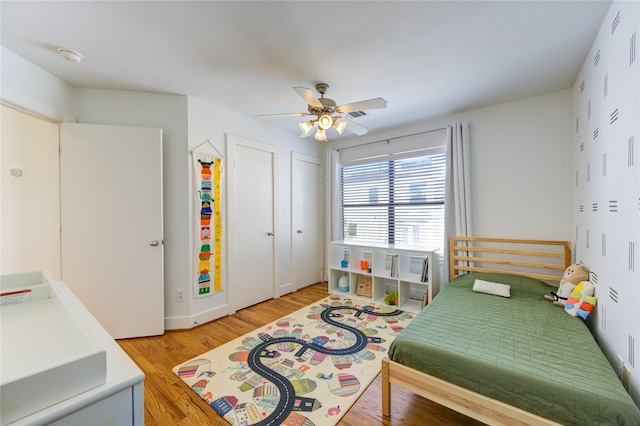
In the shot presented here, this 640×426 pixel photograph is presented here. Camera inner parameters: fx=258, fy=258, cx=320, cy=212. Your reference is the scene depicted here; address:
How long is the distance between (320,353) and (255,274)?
155 cm

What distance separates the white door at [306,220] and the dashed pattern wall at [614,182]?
3218 millimetres

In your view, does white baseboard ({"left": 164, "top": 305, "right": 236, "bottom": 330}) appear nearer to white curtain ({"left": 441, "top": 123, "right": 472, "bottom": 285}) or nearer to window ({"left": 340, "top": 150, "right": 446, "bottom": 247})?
window ({"left": 340, "top": 150, "right": 446, "bottom": 247})

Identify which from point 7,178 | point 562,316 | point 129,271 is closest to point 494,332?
point 562,316

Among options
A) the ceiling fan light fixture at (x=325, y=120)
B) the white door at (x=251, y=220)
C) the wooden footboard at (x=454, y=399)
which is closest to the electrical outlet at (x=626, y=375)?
the wooden footboard at (x=454, y=399)

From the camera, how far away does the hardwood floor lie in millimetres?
1569

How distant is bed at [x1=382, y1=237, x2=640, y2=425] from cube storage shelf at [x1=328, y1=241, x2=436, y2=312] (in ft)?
2.86

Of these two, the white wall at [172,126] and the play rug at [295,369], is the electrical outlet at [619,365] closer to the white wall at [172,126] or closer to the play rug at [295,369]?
the play rug at [295,369]

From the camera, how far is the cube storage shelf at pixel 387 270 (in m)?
3.23

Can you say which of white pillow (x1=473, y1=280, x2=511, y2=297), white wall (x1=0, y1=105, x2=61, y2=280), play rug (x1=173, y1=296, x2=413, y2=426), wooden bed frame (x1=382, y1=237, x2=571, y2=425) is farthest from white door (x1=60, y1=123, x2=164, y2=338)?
white pillow (x1=473, y1=280, x2=511, y2=297)

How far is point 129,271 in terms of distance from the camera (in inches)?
101

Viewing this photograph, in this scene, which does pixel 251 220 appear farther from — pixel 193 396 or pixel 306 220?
pixel 193 396

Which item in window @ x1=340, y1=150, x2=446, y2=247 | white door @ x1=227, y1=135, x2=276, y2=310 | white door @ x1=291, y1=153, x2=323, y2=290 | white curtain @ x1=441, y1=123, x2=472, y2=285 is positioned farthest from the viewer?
white door @ x1=291, y1=153, x2=323, y2=290

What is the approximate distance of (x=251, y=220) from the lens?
343 centimetres

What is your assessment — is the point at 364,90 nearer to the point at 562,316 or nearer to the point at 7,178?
the point at 562,316
